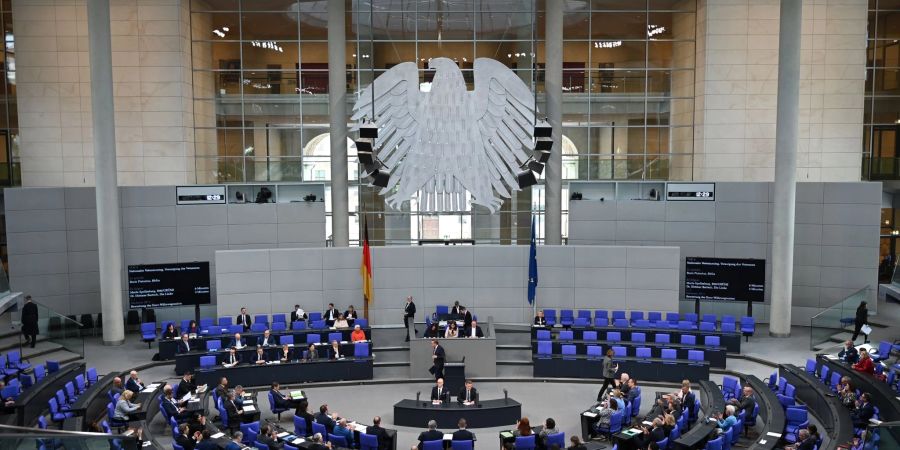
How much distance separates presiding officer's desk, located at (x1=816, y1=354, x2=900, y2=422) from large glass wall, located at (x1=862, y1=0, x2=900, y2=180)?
12.6m

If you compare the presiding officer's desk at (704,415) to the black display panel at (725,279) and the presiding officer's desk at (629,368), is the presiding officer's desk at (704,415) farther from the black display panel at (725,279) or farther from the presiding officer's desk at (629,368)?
the black display panel at (725,279)

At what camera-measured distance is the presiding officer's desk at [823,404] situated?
1252 cm

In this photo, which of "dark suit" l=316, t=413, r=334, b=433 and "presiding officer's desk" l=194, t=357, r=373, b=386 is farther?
"presiding officer's desk" l=194, t=357, r=373, b=386

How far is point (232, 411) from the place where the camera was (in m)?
13.9

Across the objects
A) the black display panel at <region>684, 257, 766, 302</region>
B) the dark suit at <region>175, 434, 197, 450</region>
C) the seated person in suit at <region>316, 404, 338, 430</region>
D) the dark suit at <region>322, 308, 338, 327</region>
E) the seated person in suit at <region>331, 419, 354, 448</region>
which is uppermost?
the black display panel at <region>684, 257, 766, 302</region>

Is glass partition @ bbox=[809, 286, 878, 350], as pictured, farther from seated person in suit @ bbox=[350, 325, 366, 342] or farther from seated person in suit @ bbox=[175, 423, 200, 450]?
seated person in suit @ bbox=[175, 423, 200, 450]

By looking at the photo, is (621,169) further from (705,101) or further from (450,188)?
(450,188)

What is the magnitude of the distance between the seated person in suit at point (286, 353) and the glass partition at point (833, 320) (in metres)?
13.5

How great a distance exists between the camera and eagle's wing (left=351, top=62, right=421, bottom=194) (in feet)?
69.9

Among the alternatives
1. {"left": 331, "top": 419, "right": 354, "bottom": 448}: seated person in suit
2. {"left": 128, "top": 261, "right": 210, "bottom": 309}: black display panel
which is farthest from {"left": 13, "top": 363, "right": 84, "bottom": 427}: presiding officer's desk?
{"left": 331, "top": 419, "right": 354, "bottom": 448}: seated person in suit

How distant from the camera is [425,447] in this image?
40.2 feet

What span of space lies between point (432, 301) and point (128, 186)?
9.71m

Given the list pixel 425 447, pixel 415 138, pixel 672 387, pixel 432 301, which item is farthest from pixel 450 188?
pixel 425 447

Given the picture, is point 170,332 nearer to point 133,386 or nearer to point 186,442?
point 133,386
